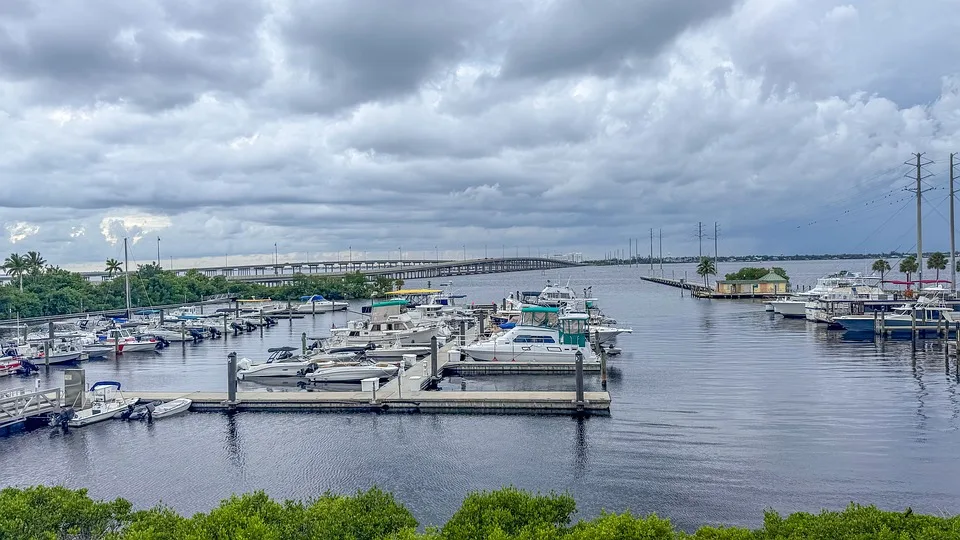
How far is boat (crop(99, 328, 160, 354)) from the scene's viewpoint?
56909 mm

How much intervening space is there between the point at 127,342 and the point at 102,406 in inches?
1166

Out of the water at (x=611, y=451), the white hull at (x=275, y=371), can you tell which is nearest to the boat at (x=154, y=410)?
the water at (x=611, y=451)

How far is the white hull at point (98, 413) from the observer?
97.0ft

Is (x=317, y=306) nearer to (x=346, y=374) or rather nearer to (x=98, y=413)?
(x=346, y=374)

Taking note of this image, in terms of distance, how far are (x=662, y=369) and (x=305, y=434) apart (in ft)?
76.6

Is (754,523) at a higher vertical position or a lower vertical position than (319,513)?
lower

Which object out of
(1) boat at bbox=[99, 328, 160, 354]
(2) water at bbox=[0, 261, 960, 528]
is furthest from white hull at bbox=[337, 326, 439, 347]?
(1) boat at bbox=[99, 328, 160, 354]

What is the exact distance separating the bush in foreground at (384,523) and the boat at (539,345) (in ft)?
97.1

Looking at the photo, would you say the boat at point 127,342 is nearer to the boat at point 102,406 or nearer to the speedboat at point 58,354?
the speedboat at point 58,354

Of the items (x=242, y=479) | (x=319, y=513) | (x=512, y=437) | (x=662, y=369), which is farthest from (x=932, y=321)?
(x=319, y=513)

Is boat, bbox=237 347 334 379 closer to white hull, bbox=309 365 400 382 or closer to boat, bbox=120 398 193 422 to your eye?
white hull, bbox=309 365 400 382

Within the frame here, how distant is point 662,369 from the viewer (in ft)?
141

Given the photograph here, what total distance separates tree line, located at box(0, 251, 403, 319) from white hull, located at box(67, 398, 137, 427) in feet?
209

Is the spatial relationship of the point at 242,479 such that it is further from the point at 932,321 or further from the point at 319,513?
the point at 932,321
